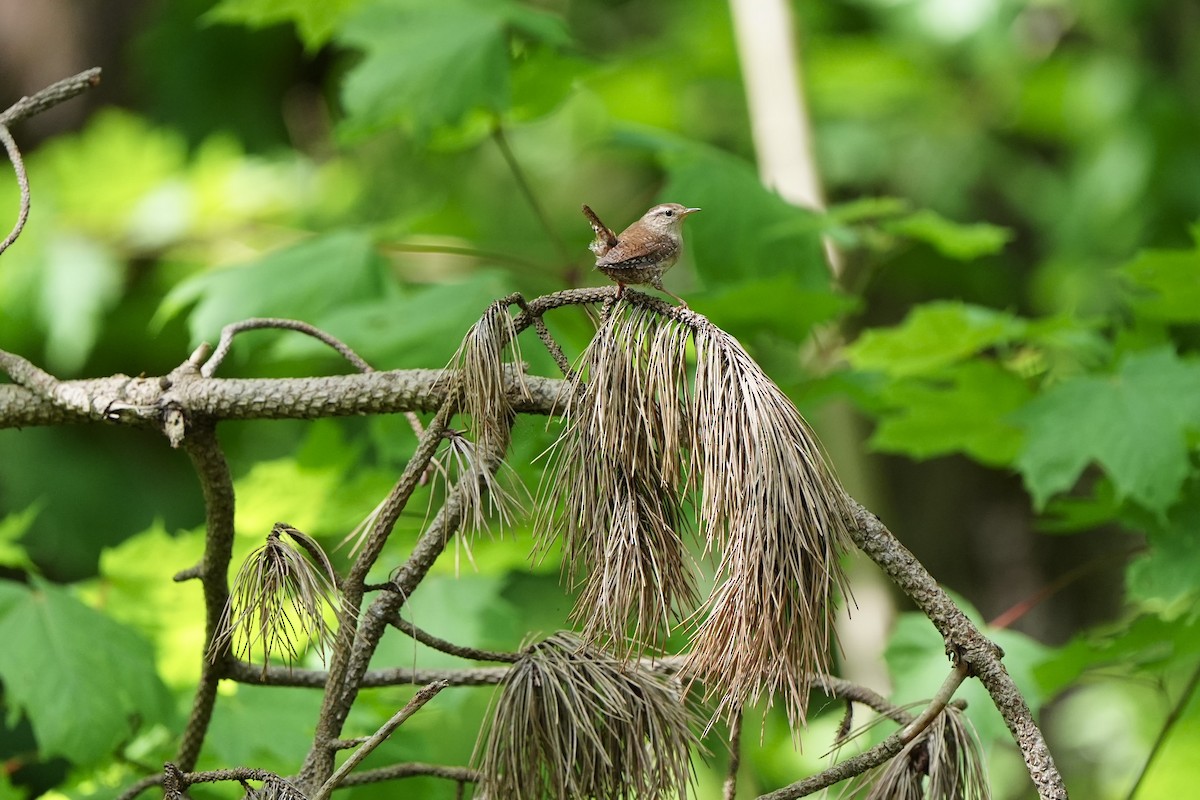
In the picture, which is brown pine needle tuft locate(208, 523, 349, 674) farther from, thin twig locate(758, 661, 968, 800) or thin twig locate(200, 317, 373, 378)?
thin twig locate(758, 661, 968, 800)

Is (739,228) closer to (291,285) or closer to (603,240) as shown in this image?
(291,285)

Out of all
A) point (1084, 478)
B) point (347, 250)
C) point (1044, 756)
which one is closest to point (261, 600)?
point (1044, 756)

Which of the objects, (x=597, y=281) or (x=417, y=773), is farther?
(x=597, y=281)

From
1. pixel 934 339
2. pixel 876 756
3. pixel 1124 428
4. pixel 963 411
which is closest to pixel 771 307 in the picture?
pixel 934 339

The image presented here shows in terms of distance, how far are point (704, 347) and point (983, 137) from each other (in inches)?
154

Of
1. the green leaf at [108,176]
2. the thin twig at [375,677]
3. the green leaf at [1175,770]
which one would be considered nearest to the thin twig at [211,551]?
the thin twig at [375,677]

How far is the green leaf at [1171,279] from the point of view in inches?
A: 57.7

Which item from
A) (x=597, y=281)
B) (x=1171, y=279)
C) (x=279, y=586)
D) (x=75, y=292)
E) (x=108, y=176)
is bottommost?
(x=279, y=586)

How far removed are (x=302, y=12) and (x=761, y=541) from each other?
1651 millimetres

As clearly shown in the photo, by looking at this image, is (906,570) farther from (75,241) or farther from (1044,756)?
(75,241)

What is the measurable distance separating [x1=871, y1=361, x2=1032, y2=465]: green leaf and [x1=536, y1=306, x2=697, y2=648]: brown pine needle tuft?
962 millimetres

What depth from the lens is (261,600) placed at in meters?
0.79

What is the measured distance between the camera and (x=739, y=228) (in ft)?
5.81

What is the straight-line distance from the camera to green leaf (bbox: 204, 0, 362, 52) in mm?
1950
